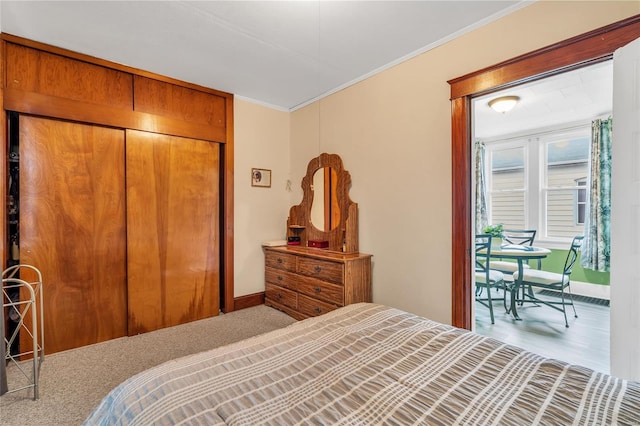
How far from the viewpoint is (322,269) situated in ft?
9.64

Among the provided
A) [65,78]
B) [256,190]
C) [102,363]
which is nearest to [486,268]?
[256,190]

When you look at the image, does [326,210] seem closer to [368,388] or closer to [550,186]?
[368,388]

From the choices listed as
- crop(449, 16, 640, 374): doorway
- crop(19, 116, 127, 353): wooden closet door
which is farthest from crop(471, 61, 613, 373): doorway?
crop(19, 116, 127, 353): wooden closet door

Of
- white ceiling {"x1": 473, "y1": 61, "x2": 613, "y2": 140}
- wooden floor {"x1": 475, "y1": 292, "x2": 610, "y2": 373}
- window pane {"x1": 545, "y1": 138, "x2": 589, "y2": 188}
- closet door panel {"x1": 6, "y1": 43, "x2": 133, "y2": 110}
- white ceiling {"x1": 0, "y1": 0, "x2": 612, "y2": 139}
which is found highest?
white ceiling {"x1": 0, "y1": 0, "x2": 612, "y2": 139}

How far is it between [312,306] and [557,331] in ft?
8.23

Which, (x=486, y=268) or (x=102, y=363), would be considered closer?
(x=102, y=363)

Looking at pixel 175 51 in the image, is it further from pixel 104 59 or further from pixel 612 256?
pixel 612 256

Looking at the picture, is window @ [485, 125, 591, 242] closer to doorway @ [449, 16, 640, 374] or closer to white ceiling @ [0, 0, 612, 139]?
white ceiling @ [0, 0, 612, 139]

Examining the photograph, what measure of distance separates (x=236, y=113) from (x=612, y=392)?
371cm

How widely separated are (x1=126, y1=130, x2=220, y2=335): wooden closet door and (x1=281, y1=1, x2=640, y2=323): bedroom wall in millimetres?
1637

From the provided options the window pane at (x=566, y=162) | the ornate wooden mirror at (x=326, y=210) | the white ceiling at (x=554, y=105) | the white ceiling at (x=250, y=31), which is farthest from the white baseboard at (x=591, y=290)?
the white ceiling at (x=250, y=31)

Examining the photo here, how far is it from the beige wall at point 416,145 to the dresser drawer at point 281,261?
2.77 ft

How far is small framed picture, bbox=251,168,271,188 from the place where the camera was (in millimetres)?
3694

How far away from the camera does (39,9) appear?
1.99m
